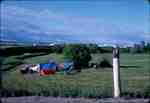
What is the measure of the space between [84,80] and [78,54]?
597 millimetres

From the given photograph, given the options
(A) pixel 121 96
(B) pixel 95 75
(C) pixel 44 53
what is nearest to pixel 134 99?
(A) pixel 121 96

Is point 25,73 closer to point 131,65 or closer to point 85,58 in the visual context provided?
point 85,58

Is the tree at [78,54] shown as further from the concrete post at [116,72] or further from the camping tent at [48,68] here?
the concrete post at [116,72]

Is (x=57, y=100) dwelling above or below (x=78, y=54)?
below

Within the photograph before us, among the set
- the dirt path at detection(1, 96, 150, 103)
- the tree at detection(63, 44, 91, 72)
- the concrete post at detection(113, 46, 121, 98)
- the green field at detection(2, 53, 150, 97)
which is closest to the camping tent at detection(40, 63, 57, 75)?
the green field at detection(2, 53, 150, 97)

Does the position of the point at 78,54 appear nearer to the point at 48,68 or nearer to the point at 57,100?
the point at 48,68

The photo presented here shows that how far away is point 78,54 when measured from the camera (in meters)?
9.30

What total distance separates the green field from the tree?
13cm

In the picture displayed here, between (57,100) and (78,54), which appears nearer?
(57,100)

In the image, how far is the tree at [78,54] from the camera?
9227 millimetres

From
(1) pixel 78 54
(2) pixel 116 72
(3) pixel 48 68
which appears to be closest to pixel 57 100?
(3) pixel 48 68

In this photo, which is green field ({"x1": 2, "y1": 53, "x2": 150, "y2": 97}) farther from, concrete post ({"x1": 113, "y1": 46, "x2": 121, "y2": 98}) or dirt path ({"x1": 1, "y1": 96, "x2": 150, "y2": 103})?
dirt path ({"x1": 1, "y1": 96, "x2": 150, "y2": 103})

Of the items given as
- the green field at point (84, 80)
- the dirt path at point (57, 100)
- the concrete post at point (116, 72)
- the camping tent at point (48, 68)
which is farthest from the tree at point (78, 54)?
the dirt path at point (57, 100)

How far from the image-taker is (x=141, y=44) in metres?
9.30
